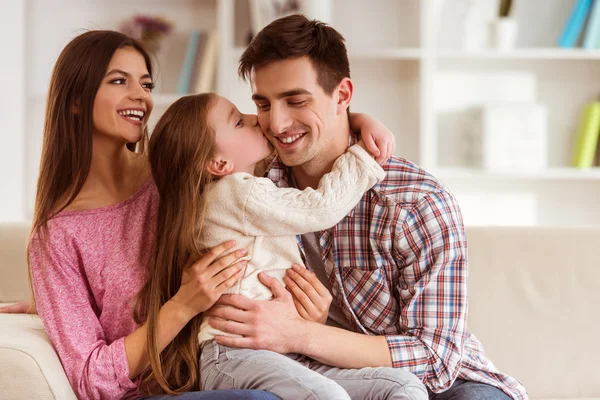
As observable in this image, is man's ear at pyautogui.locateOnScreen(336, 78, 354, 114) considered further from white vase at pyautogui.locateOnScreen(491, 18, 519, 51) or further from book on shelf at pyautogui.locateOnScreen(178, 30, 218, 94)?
white vase at pyautogui.locateOnScreen(491, 18, 519, 51)

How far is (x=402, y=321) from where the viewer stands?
1.67 meters

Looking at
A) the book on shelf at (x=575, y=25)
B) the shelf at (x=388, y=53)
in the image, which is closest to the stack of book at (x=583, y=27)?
→ the book on shelf at (x=575, y=25)

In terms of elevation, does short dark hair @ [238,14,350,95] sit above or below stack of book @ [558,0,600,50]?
below

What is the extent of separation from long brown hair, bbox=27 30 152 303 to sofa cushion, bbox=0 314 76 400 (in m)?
0.31

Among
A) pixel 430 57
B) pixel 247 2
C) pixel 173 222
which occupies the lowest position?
pixel 173 222

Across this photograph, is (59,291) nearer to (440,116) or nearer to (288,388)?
(288,388)

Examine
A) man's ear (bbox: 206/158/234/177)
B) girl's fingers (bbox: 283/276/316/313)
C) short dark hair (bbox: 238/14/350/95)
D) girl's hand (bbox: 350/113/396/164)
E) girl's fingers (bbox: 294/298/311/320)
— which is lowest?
girl's fingers (bbox: 294/298/311/320)

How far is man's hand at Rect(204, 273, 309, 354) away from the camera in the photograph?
1.54 meters

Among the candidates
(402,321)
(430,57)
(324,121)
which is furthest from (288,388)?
(430,57)

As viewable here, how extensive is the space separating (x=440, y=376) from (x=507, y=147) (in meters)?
1.97

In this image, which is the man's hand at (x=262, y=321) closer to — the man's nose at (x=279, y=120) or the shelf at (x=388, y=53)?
the man's nose at (x=279, y=120)

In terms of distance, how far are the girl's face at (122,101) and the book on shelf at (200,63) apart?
1605mm

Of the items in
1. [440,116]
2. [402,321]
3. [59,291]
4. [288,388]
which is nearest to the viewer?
[288,388]

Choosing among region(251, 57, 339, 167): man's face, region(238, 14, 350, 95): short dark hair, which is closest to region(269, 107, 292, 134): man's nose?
region(251, 57, 339, 167): man's face
